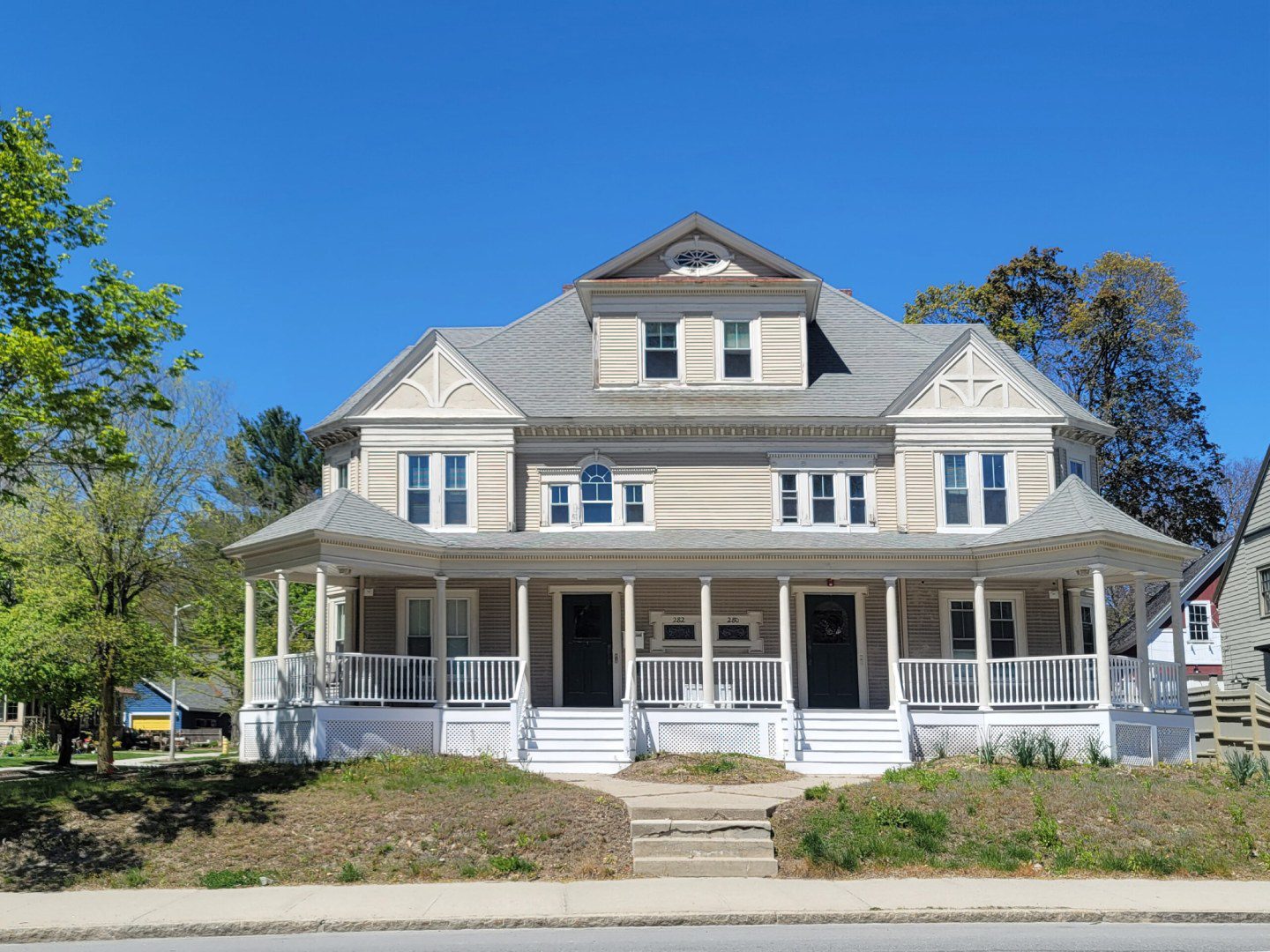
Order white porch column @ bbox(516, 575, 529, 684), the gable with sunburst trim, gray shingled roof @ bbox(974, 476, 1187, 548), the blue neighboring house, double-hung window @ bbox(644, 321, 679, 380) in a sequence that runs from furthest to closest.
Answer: the blue neighboring house < double-hung window @ bbox(644, 321, 679, 380) < the gable with sunburst trim < white porch column @ bbox(516, 575, 529, 684) < gray shingled roof @ bbox(974, 476, 1187, 548)

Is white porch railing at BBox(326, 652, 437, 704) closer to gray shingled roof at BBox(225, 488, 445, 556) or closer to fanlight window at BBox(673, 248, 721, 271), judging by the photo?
gray shingled roof at BBox(225, 488, 445, 556)

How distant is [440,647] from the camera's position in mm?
23328

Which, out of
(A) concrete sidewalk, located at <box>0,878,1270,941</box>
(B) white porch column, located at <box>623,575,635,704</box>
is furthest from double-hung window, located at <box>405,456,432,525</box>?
(A) concrete sidewalk, located at <box>0,878,1270,941</box>

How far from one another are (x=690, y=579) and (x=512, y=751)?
5.29m

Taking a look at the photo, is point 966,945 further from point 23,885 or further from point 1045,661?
point 1045,661

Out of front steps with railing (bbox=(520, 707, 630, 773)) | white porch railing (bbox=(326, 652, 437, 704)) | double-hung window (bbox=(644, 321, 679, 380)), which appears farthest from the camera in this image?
double-hung window (bbox=(644, 321, 679, 380))

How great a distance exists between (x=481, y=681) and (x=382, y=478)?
15.9 ft

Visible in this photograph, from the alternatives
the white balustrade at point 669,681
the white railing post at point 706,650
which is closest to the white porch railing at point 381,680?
the white balustrade at point 669,681

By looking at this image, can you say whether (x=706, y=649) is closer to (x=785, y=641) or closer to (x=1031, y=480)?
(x=785, y=641)

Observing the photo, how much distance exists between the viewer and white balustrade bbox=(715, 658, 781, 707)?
2341 cm

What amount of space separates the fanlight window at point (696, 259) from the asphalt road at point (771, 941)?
1712 centimetres

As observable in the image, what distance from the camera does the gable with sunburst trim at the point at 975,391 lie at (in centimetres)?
2609

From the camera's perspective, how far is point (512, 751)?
878 inches

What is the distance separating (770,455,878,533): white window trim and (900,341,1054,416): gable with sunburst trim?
1511 mm
